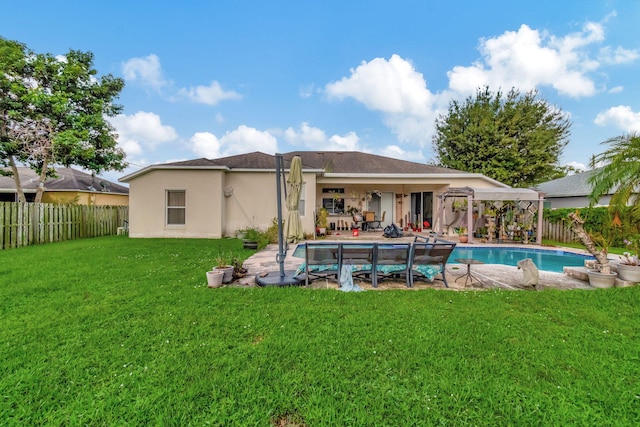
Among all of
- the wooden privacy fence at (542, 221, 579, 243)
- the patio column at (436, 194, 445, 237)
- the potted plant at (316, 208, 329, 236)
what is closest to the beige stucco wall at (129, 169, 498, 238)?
the potted plant at (316, 208, 329, 236)

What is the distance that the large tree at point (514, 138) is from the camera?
25281mm

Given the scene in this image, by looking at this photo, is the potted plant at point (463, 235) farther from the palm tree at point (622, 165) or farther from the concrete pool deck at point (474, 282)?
the concrete pool deck at point (474, 282)

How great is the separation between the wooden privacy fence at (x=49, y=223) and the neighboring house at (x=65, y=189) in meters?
6.56

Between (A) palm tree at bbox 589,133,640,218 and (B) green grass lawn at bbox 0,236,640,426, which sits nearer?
(B) green grass lawn at bbox 0,236,640,426

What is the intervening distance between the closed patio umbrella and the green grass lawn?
2015mm

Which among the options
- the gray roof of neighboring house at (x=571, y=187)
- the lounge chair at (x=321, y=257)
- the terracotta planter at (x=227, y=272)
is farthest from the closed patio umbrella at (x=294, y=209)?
the gray roof of neighboring house at (x=571, y=187)

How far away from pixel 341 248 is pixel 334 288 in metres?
0.83

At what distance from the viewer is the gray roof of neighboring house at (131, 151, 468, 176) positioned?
14.5m

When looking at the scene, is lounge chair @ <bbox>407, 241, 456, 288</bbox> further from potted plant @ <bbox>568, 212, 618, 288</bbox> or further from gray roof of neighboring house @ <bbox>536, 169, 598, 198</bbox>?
gray roof of neighboring house @ <bbox>536, 169, 598, 198</bbox>

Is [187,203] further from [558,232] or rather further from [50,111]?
[558,232]

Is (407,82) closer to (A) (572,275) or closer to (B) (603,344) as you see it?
(A) (572,275)

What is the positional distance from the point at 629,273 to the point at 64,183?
106ft

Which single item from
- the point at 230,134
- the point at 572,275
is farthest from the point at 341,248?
the point at 230,134

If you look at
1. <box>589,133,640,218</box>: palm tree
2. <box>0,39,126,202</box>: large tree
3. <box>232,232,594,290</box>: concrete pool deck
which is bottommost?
<box>232,232,594,290</box>: concrete pool deck
